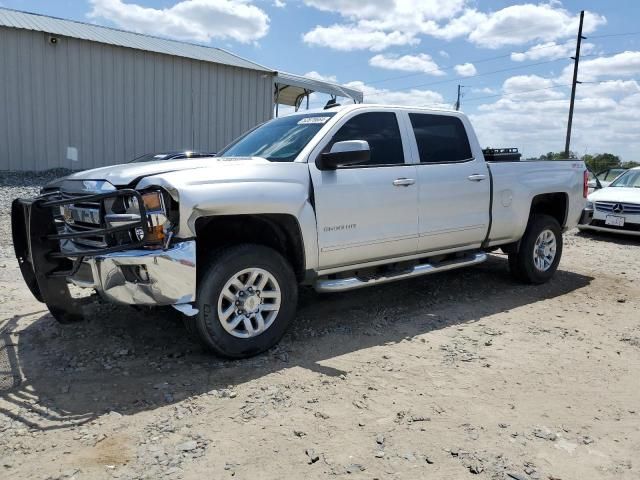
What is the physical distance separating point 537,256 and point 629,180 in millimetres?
6516

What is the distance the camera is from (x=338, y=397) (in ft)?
11.3

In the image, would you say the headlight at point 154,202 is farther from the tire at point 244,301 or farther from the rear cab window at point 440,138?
the rear cab window at point 440,138

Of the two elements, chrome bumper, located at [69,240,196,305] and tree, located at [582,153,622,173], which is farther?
tree, located at [582,153,622,173]

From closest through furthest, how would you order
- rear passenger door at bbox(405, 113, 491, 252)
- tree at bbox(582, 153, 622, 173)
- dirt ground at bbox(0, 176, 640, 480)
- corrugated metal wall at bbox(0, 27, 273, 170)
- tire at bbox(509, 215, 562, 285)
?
dirt ground at bbox(0, 176, 640, 480)
rear passenger door at bbox(405, 113, 491, 252)
tire at bbox(509, 215, 562, 285)
corrugated metal wall at bbox(0, 27, 273, 170)
tree at bbox(582, 153, 622, 173)

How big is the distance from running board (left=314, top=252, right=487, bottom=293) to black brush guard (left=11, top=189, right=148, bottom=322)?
154 cm

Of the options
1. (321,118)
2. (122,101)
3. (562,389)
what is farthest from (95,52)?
(562,389)

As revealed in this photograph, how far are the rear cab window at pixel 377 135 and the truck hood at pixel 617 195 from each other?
7006 millimetres

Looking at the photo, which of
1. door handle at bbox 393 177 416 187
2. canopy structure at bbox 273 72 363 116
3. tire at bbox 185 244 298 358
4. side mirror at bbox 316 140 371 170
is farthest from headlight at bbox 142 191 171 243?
canopy structure at bbox 273 72 363 116

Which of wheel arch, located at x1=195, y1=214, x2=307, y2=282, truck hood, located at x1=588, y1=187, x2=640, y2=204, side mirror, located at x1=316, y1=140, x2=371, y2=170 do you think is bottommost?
wheel arch, located at x1=195, y1=214, x2=307, y2=282

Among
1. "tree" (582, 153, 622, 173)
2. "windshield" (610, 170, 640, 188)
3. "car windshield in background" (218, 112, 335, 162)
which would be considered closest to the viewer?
"car windshield in background" (218, 112, 335, 162)

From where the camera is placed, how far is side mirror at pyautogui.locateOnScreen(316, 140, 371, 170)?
4.16 meters

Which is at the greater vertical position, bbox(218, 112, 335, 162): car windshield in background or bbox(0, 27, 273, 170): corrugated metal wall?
bbox(0, 27, 273, 170): corrugated metal wall

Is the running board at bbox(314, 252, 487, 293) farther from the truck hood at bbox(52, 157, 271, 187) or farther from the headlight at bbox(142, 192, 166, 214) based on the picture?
the headlight at bbox(142, 192, 166, 214)

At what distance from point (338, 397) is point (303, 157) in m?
1.89
